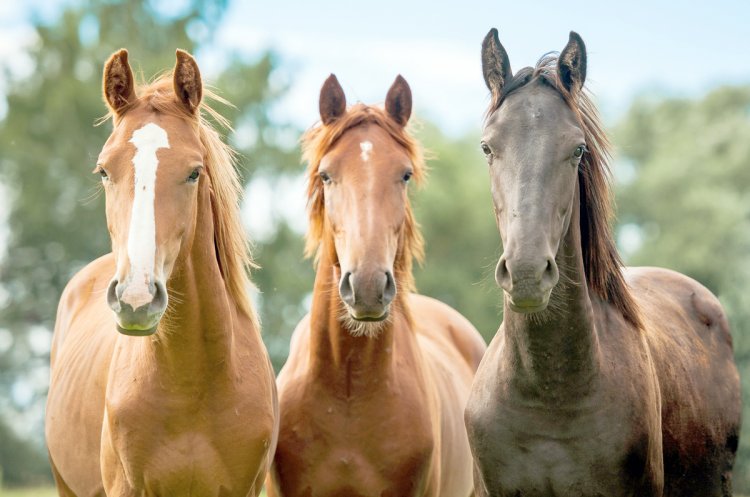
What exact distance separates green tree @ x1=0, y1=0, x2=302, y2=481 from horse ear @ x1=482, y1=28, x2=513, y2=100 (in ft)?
59.2

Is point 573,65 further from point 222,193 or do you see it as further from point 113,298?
point 113,298

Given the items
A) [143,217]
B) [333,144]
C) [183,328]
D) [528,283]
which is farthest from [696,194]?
[143,217]

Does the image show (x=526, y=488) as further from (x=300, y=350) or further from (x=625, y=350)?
(x=300, y=350)

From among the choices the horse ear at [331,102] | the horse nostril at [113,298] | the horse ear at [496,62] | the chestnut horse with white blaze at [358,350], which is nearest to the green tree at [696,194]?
the chestnut horse with white blaze at [358,350]

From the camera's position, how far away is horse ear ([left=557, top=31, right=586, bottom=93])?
4.38 meters

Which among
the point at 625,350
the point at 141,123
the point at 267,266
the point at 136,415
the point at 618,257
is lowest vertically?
the point at 267,266

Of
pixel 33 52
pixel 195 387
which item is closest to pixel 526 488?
pixel 195 387

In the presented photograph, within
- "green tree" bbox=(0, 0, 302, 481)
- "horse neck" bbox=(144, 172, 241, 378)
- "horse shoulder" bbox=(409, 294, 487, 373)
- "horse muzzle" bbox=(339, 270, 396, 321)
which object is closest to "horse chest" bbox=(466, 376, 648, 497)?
"horse muzzle" bbox=(339, 270, 396, 321)

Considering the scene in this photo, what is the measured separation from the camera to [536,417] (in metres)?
4.29

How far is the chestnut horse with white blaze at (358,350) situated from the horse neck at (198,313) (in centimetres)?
61

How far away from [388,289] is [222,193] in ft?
3.10

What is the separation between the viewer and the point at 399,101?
18.6ft

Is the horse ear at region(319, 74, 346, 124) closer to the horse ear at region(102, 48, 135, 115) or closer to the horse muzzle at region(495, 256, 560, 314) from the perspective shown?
the horse ear at region(102, 48, 135, 115)

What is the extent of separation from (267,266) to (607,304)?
62.0 ft
